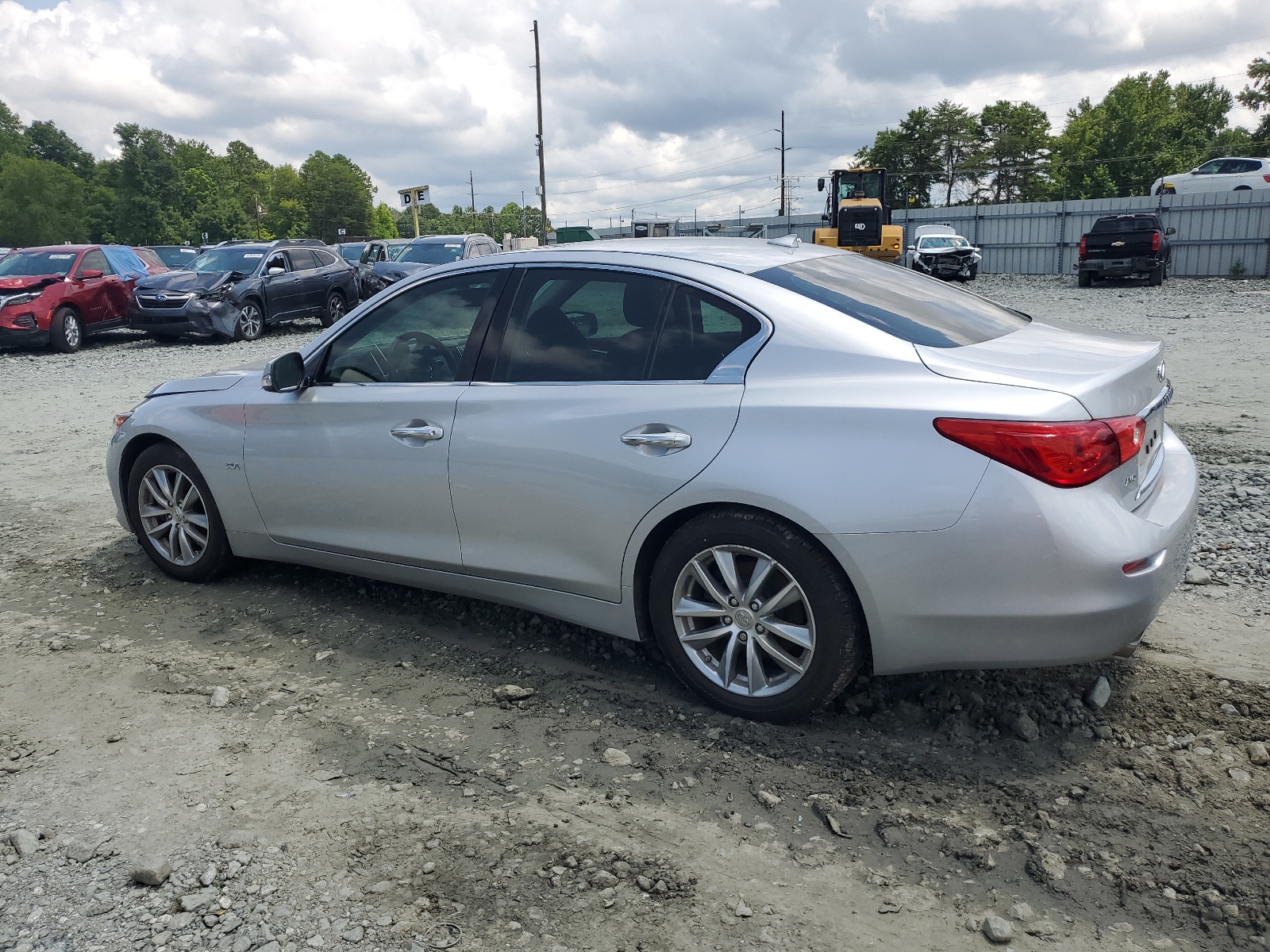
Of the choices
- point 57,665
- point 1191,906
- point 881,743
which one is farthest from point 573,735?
point 57,665

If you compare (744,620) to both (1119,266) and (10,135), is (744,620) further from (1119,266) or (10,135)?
(10,135)

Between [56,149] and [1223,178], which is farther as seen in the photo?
[56,149]

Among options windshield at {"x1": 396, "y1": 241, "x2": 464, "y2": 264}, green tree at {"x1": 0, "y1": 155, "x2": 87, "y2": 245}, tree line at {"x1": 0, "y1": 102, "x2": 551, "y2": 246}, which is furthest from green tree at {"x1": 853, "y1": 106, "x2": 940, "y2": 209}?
green tree at {"x1": 0, "y1": 155, "x2": 87, "y2": 245}

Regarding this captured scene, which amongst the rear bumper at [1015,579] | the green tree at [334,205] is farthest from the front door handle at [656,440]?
the green tree at [334,205]

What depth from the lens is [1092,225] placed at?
3016 cm

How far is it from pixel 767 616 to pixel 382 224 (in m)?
145

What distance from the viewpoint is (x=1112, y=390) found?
3045mm

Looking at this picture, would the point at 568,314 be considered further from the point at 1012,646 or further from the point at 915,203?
the point at 915,203

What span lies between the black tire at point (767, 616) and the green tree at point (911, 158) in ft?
265

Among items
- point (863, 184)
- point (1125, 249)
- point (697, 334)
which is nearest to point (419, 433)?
point (697, 334)

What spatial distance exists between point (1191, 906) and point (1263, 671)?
157 centimetres

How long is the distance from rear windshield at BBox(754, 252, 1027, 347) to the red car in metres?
17.1

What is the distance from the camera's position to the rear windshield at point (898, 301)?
340 cm

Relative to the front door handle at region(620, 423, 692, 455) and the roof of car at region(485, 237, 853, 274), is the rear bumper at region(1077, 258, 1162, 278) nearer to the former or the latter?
the roof of car at region(485, 237, 853, 274)
